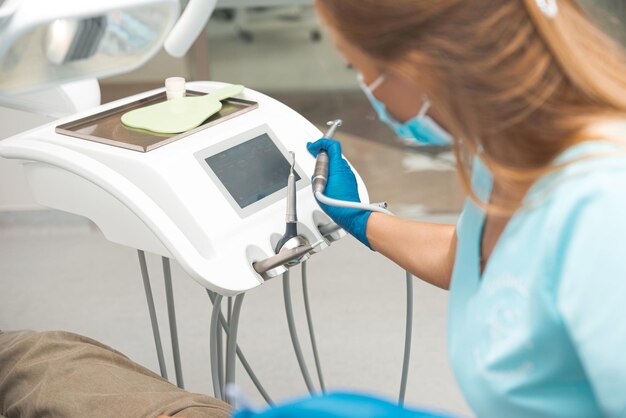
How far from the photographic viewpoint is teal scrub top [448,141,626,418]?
2.81 ft

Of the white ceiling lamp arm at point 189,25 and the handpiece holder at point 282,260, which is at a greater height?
the white ceiling lamp arm at point 189,25

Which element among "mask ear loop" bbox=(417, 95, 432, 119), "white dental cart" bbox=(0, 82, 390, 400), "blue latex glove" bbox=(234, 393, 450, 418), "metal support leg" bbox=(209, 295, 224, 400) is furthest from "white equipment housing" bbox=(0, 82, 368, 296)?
"blue latex glove" bbox=(234, 393, 450, 418)

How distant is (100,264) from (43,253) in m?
0.23

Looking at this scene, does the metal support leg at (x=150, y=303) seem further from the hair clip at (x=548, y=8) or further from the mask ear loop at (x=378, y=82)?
the hair clip at (x=548, y=8)

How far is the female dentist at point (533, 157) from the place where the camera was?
86 centimetres

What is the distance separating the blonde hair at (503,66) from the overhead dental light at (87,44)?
0.71 feet

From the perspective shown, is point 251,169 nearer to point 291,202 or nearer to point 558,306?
point 291,202

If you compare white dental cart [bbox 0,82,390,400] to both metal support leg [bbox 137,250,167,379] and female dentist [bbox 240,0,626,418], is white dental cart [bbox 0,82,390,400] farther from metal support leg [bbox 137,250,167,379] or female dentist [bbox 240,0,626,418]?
female dentist [bbox 240,0,626,418]

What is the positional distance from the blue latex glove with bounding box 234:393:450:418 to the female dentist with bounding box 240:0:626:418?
0.22 metres

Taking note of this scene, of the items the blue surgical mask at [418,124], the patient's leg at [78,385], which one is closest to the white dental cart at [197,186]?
the patient's leg at [78,385]

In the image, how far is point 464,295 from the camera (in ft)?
3.59

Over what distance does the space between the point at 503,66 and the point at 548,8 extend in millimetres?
70

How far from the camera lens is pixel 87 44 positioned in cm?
105

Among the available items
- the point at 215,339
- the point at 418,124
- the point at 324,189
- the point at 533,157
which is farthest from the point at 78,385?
the point at 533,157
